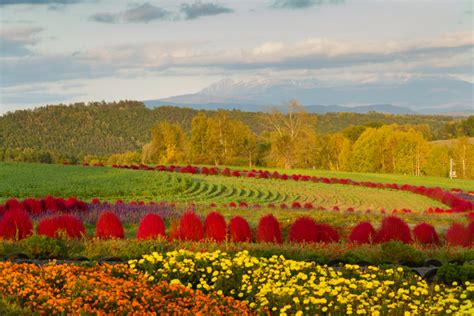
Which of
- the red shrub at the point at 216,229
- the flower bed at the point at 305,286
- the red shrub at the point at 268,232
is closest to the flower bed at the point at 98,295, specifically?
the flower bed at the point at 305,286

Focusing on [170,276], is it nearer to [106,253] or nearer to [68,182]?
[106,253]

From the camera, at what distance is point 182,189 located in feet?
108

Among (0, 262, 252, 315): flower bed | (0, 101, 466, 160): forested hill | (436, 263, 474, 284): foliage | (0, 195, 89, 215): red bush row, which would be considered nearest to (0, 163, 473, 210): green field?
(0, 195, 89, 215): red bush row

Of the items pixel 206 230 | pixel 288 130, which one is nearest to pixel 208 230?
pixel 206 230

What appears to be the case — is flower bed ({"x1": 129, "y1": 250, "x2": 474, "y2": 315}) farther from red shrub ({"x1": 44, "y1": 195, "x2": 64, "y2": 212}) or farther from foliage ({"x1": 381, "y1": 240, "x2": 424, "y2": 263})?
red shrub ({"x1": 44, "y1": 195, "x2": 64, "y2": 212})

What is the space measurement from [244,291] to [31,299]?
3.02 m

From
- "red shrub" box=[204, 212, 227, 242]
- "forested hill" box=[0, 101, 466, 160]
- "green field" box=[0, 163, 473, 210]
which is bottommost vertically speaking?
"green field" box=[0, 163, 473, 210]

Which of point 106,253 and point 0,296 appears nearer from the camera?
point 0,296

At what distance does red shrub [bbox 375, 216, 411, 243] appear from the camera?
1312 cm

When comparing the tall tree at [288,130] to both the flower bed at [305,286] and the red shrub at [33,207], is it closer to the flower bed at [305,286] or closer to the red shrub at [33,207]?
the red shrub at [33,207]

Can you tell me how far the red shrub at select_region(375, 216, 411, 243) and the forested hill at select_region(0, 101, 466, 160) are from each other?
98.8 meters

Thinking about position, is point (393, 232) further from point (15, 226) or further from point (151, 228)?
point (15, 226)

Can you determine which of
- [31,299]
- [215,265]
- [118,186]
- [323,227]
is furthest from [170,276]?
[118,186]

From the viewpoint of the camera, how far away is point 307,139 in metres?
74.4
